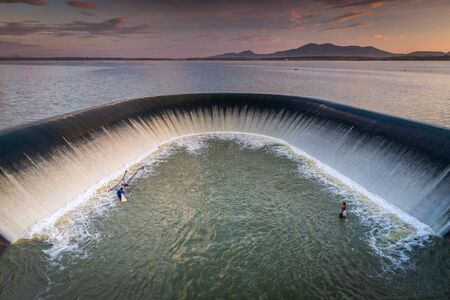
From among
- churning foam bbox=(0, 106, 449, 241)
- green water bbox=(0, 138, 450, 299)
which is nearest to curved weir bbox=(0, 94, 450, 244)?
churning foam bbox=(0, 106, 449, 241)

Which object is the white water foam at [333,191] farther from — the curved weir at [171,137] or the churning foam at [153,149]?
the curved weir at [171,137]

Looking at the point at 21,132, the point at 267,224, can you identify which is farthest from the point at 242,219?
the point at 21,132

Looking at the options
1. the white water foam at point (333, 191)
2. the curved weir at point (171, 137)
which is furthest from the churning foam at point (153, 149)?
the white water foam at point (333, 191)

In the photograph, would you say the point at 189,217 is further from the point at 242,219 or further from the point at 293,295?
the point at 293,295

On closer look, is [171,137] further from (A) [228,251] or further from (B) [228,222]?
(A) [228,251]

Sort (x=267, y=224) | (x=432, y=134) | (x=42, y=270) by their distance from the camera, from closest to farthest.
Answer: (x=42, y=270), (x=267, y=224), (x=432, y=134)

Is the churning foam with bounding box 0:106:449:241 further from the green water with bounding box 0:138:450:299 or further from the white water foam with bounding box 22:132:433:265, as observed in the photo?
the green water with bounding box 0:138:450:299
